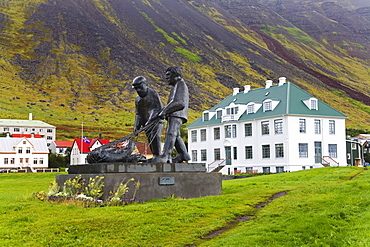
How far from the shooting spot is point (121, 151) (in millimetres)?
14656

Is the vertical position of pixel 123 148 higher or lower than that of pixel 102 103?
lower

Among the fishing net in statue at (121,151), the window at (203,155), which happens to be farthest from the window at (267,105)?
the fishing net in statue at (121,151)

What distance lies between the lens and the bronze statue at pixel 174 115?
1503 centimetres

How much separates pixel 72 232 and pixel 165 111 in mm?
6957

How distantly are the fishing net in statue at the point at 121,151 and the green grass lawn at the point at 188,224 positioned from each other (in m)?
2.22

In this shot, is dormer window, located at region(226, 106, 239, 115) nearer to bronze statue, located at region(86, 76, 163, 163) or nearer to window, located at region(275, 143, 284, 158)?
window, located at region(275, 143, 284, 158)

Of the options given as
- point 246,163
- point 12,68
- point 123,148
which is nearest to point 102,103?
point 12,68

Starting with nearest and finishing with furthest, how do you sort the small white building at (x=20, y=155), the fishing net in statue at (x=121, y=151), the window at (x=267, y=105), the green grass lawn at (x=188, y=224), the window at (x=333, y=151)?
the green grass lawn at (x=188, y=224), the fishing net in statue at (x=121, y=151), the window at (x=267, y=105), the window at (x=333, y=151), the small white building at (x=20, y=155)

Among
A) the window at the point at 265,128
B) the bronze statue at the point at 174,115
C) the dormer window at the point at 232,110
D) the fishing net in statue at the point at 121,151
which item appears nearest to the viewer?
the fishing net in statue at the point at 121,151

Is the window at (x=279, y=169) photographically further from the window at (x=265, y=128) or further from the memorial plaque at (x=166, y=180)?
the memorial plaque at (x=166, y=180)

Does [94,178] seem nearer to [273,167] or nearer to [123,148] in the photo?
[123,148]

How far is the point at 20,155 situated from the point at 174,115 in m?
89.2

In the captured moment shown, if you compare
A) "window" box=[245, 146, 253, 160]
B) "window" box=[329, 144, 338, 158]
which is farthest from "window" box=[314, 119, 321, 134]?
"window" box=[245, 146, 253, 160]

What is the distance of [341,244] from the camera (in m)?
7.48
